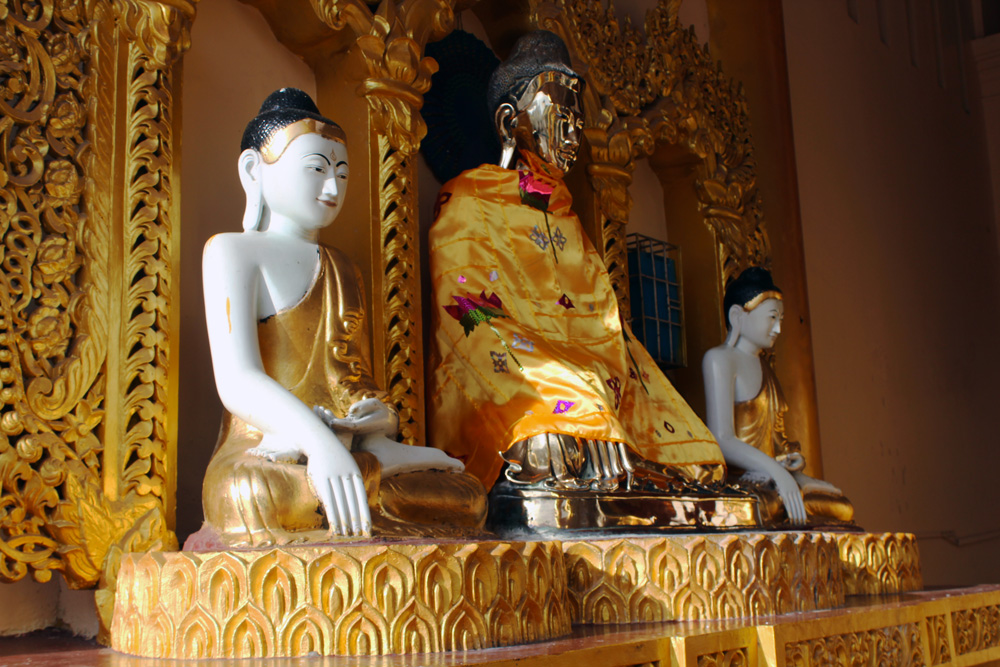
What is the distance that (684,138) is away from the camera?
4148 mm

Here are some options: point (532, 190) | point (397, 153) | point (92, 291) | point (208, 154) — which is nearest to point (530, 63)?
point (532, 190)

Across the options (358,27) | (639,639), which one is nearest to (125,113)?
(358,27)

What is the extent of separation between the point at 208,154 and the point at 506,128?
91cm

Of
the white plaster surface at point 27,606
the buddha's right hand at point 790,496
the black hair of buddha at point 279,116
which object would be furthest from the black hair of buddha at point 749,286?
the white plaster surface at point 27,606

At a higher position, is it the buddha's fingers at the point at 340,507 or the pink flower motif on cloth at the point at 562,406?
the pink flower motif on cloth at the point at 562,406

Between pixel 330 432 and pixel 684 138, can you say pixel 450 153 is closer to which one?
pixel 684 138

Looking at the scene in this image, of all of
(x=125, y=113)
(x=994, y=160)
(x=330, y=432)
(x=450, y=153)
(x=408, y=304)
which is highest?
(x=994, y=160)

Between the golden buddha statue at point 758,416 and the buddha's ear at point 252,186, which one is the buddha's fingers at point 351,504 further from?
the golden buddha statue at point 758,416

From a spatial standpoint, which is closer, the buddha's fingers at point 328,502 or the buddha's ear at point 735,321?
the buddha's fingers at point 328,502

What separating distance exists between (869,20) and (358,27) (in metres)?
4.08

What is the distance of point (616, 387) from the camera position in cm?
308

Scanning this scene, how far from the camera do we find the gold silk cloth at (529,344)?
2.74 metres

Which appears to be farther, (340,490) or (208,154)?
(208,154)

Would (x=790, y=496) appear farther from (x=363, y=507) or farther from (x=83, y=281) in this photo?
(x=83, y=281)
